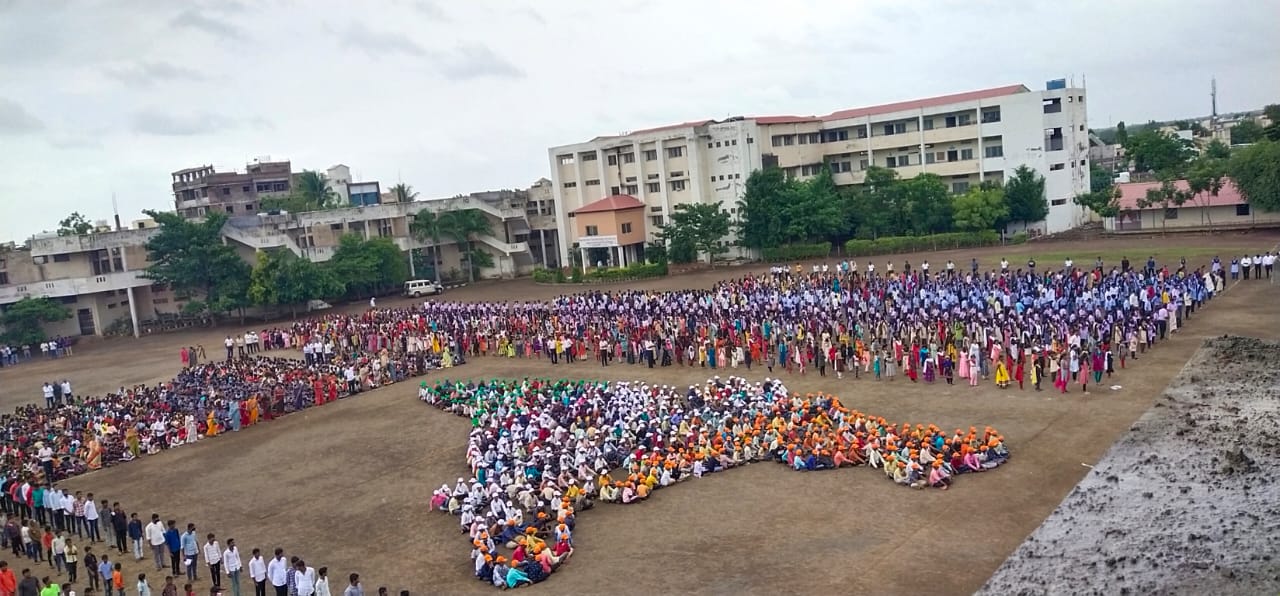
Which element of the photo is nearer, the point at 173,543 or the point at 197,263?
the point at 173,543

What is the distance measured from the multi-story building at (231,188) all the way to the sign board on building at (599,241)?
99.4 feet

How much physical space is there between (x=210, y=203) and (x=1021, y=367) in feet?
218

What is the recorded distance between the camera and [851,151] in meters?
54.1

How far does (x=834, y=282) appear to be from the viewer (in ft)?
104

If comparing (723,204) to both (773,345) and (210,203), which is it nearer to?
(773,345)

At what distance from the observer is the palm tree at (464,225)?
53812mm

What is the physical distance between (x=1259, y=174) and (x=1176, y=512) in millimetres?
32604

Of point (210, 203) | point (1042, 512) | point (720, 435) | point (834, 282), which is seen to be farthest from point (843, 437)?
point (210, 203)

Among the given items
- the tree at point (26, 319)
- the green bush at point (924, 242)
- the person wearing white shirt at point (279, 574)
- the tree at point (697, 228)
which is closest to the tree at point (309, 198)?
the tree at point (26, 319)

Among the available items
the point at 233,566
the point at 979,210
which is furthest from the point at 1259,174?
the point at 233,566

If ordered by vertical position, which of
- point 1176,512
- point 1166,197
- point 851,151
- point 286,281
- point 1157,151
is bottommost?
point 1176,512

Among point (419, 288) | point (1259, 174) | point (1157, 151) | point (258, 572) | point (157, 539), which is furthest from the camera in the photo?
point (1157, 151)

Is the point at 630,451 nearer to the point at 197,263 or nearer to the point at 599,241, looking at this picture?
the point at 599,241

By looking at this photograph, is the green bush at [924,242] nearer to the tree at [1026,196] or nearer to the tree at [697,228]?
the tree at [1026,196]
